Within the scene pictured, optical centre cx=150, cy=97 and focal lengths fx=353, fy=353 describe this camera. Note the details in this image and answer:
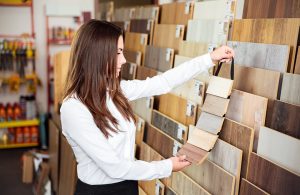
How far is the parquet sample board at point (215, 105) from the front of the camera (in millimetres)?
1449

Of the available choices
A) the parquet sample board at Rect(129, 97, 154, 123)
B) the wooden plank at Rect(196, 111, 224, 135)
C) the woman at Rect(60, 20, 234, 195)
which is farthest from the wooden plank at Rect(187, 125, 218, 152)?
the parquet sample board at Rect(129, 97, 154, 123)

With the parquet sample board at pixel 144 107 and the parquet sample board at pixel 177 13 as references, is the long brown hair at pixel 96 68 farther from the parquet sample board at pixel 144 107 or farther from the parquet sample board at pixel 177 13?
the parquet sample board at pixel 144 107

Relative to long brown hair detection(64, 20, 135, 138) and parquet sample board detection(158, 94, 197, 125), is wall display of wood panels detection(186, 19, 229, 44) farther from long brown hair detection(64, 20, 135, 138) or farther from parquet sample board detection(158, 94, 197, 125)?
long brown hair detection(64, 20, 135, 138)

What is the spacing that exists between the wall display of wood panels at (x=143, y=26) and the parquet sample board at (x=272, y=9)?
932mm

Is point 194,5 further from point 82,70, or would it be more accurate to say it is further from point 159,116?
point 82,70

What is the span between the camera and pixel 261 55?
1.35 meters

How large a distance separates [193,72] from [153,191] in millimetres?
840

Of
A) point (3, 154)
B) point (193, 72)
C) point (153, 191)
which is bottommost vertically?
point (3, 154)

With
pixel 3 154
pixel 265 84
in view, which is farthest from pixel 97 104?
pixel 3 154

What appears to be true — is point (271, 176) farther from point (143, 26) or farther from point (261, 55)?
point (143, 26)

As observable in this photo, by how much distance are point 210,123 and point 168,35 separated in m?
0.78

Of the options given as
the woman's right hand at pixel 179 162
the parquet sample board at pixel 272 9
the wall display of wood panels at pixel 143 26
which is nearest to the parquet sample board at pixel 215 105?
the woman's right hand at pixel 179 162

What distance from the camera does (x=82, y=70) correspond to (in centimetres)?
134

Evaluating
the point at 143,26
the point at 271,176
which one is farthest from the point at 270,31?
the point at 143,26
